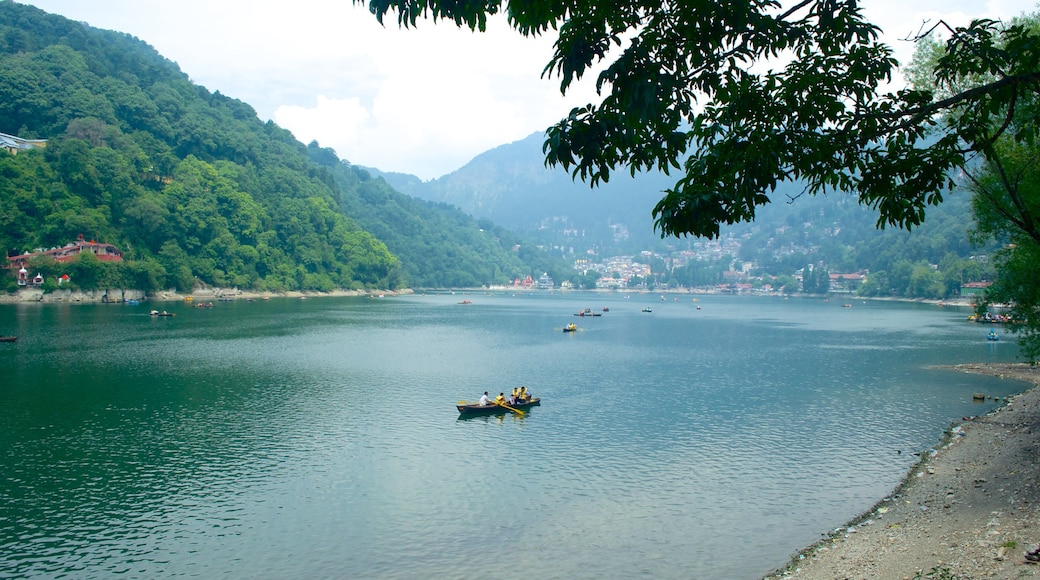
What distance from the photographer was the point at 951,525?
1811 centimetres

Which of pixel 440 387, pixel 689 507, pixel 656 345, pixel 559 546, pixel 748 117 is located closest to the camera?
pixel 748 117

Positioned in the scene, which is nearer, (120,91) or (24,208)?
(24,208)

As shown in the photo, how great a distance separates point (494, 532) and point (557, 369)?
3545cm

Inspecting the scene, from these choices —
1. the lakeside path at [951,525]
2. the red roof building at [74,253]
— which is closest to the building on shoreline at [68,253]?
the red roof building at [74,253]

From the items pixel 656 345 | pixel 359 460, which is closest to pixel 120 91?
pixel 656 345

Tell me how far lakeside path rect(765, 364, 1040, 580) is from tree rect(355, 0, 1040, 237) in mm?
8751

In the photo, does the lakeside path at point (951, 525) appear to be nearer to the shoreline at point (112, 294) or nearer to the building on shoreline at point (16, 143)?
the shoreline at point (112, 294)

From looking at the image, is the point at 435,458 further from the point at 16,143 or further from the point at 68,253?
the point at 16,143

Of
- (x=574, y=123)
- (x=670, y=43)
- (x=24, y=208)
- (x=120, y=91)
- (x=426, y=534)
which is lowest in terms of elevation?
(x=426, y=534)

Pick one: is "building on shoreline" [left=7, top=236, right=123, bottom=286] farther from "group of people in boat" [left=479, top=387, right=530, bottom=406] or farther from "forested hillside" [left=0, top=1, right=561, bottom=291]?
"group of people in boat" [left=479, top=387, right=530, bottom=406]

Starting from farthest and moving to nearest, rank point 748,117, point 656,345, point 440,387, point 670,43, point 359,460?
1. point 656,345
2. point 440,387
3. point 359,460
4. point 748,117
5. point 670,43

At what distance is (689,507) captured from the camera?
22891 millimetres

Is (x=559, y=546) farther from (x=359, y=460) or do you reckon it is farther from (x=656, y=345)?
(x=656, y=345)

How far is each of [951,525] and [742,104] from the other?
15.8 m
